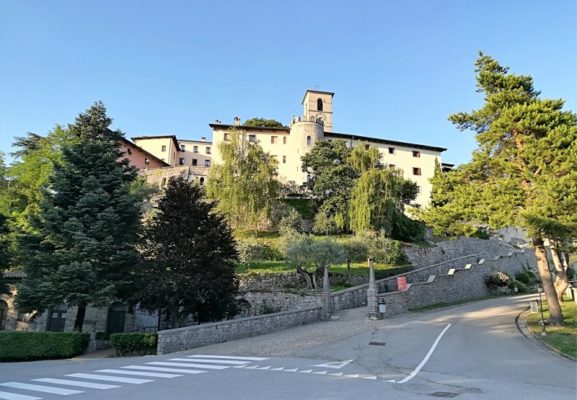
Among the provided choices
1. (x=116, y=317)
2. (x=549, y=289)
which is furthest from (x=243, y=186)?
(x=549, y=289)

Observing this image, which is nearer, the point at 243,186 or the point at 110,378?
the point at 110,378

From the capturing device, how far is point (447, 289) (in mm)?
28984

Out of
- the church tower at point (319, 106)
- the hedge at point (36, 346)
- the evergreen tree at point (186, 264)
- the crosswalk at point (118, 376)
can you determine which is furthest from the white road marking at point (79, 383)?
the church tower at point (319, 106)

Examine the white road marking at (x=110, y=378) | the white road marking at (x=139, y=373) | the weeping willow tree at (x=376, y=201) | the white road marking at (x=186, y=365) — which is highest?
the weeping willow tree at (x=376, y=201)

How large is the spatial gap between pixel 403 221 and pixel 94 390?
3673 centimetres

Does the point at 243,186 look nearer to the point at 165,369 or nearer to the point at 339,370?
the point at 165,369

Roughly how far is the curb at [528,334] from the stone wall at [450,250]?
15.2 meters

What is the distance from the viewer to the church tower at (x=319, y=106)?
69.8 meters

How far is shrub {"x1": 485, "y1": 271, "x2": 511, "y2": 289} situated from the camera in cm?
3462

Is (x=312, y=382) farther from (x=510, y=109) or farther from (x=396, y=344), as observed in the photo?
(x=510, y=109)

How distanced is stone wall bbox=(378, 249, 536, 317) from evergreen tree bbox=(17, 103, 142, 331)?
14.7 metres

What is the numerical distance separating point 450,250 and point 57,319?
1409 inches

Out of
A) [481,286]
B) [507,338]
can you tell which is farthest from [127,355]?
[481,286]

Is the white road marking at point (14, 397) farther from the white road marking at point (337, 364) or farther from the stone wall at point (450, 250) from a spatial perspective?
the stone wall at point (450, 250)
